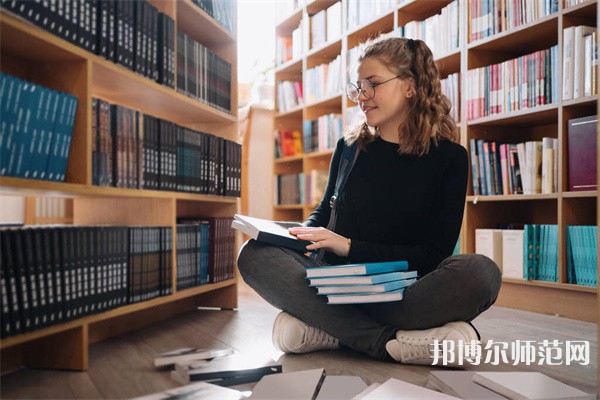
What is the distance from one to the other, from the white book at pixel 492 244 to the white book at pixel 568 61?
691 millimetres

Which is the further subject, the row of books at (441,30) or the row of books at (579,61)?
the row of books at (441,30)

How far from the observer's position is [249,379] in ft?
Answer: 4.21

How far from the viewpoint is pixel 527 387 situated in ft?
3.88

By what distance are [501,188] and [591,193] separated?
1.60 feet

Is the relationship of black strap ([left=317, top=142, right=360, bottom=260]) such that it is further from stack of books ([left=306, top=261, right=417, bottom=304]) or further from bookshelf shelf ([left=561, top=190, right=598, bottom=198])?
bookshelf shelf ([left=561, top=190, right=598, bottom=198])

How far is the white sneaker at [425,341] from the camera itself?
1417 millimetres

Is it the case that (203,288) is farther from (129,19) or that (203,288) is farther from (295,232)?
(129,19)

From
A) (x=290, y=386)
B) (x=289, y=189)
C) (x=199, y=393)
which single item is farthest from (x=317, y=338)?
(x=289, y=189)

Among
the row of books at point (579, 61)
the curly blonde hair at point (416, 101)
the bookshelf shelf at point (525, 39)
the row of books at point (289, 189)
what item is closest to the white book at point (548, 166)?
the row of books at point (579, 61)

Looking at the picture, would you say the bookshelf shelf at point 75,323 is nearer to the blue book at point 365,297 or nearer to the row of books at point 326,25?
the blue book at point 365,297

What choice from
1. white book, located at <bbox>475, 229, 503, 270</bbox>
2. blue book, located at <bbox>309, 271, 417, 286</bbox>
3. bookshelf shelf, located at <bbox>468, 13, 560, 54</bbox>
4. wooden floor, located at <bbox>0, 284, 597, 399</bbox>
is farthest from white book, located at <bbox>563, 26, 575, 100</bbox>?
blue book, located at <bbox>309, 271, 417, 286</bbox>

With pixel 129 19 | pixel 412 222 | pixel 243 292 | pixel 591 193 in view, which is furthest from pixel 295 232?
pixel 243 292

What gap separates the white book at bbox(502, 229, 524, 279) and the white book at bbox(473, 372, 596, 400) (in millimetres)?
1309

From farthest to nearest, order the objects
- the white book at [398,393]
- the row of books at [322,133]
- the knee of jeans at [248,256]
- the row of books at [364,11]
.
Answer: the row of books at [322,133], the row of books at [364,11], the knee of jeans at [248,256], the white book at [398,393]
